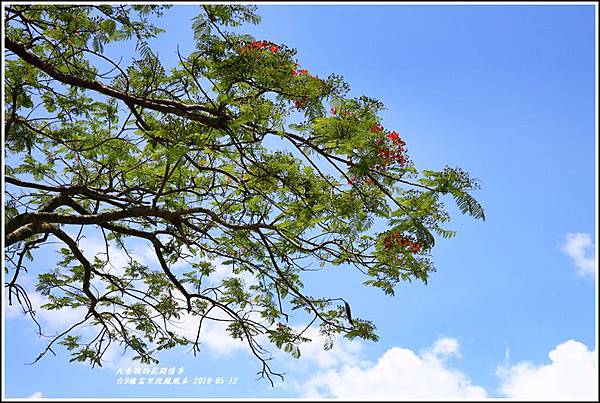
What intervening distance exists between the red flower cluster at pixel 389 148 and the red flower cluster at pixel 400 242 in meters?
0.73

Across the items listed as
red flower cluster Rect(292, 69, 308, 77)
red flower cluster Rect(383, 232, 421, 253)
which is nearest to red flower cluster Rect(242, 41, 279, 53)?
red flower cluster Rect(292, 69, 308, 77)

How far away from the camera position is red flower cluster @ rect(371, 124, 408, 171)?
209 inches

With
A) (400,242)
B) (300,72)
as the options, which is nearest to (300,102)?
(300,72)

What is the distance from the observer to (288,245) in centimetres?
671

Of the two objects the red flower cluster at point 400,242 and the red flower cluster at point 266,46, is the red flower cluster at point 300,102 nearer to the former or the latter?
the red flower cluster at point 266,46

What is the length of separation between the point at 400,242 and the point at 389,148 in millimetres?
1055

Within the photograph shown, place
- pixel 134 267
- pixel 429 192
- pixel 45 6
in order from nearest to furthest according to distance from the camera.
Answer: pixel 429 192, pixel 45 6, pixel 134 267

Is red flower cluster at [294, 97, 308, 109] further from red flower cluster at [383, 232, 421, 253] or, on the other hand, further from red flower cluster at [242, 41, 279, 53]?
red flower cluster at [383, 232, 421, 253]

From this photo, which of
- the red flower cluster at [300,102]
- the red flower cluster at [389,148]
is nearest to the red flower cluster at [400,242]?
the red flower cluster at [389,148]

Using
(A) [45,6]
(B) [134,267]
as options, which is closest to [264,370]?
(B) [134,267]

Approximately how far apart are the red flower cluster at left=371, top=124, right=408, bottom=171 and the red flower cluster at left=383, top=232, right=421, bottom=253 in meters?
0.73

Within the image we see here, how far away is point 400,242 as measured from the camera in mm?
5926

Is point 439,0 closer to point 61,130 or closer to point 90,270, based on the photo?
point 61,130

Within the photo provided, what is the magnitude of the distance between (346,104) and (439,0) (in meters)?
1.14
